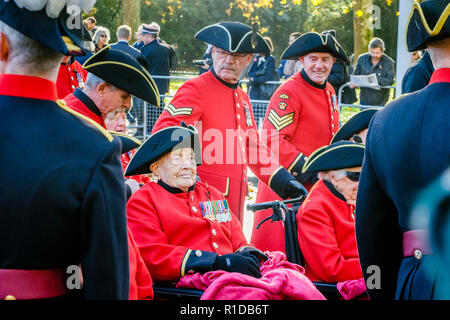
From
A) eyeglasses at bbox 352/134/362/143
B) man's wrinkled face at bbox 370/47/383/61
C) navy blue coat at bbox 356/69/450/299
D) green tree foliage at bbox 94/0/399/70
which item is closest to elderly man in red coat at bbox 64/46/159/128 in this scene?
eyeglasses at bbox 352/134/362/143

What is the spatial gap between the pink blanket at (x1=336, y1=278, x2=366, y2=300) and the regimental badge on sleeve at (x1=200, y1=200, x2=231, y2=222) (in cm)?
73

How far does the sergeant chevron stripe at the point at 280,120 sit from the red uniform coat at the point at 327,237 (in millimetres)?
1059

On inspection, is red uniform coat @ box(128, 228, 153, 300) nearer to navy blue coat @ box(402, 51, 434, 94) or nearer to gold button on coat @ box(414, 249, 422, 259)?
gold button on coat @ box(414, 249, 422, 259)

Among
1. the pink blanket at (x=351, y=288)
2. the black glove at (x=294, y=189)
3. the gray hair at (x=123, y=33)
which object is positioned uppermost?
the gray hair at (x=123, y=33)

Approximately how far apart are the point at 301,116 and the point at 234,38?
0.88 meters

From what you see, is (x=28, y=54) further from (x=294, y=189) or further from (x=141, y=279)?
(x=294, y=189)

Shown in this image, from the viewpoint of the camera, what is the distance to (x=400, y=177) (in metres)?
2.42

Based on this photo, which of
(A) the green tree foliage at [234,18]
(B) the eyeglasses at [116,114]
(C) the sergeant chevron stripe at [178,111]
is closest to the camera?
(B) the eyeglasses at [116,114]

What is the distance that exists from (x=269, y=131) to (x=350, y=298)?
183cm

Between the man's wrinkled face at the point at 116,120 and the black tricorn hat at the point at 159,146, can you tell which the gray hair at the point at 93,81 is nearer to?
the man's wrinkled face at the point at 116,120

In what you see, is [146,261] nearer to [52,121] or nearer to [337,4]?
[52,121]

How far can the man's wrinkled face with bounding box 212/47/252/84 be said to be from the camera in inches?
184

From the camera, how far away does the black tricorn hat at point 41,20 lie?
1928mm

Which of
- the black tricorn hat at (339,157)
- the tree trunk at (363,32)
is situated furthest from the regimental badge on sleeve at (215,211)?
the tree trunk at (363,32)
